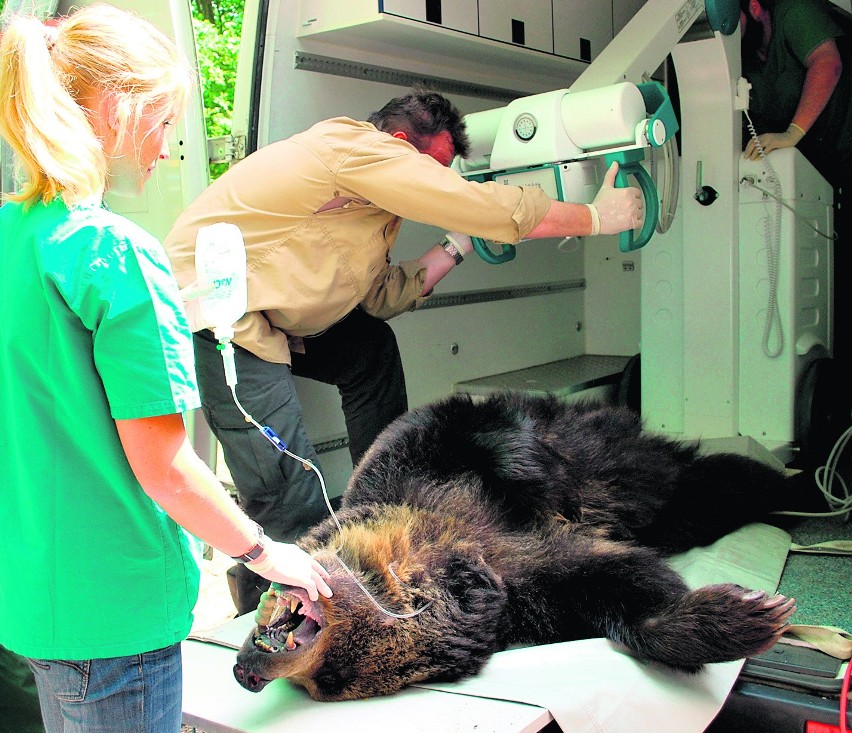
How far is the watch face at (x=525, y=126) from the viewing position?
3.07 m

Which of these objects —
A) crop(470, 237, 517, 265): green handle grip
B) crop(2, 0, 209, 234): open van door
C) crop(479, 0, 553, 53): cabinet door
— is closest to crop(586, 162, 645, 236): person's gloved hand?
crop(470, 237, 517, 265): green handle grip

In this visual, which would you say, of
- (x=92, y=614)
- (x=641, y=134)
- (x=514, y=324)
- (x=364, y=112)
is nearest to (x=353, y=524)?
(x=92, y=614)

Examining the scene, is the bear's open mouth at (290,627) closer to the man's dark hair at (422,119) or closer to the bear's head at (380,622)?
the bear's head at (380,622)

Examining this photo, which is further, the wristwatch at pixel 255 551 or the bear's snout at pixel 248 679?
the bear's snout at pixel 248 679

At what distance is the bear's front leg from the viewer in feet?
6.58

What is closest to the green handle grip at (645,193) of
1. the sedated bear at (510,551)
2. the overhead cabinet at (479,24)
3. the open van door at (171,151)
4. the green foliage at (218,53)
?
the sedated bear at (510,551)

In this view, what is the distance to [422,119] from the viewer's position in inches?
124

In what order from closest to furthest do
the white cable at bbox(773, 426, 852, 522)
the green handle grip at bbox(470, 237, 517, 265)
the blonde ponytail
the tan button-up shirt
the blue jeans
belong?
the blonde ponytail → the blue jeans → the tan button-up shirt → the white cable at bbox(773, 426, 852, 522) → the green handle grip at bbox(470, 237, 517, 265)

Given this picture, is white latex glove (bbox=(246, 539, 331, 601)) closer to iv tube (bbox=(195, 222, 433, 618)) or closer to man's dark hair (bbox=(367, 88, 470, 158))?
iv tube (bbox=(195, 222, 433, 618))

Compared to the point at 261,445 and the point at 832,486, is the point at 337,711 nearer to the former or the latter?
the point at 261,445

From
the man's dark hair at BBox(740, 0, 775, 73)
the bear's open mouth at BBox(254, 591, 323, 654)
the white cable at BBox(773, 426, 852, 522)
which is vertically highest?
the man's dark hair at BBox(740, 0, 775, 73)

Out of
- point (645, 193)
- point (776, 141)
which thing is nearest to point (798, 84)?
point (776, 141)

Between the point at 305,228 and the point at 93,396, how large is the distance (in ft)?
5.61

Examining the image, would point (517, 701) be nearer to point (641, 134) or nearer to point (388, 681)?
point (388, 681)
